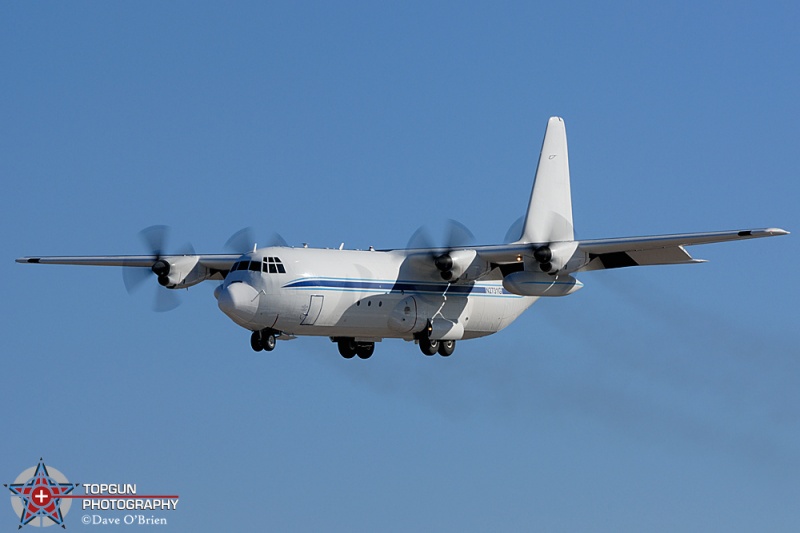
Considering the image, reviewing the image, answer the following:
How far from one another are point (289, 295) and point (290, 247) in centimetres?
146

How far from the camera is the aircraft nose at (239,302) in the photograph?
3197 centimetres

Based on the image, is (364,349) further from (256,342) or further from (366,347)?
(256,342)

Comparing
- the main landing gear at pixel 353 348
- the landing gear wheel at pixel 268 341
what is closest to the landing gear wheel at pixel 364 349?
the main landing gear at pixel 353 348

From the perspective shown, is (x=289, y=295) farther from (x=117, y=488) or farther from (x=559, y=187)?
(x=559, y=187)

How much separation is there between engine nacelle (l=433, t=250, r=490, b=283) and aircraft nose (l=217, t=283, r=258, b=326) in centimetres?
476

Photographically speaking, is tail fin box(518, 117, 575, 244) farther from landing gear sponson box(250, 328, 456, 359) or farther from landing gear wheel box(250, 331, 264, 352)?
landing gear wheel box(250, 331, 264, 352)

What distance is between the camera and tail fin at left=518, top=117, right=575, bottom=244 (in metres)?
38.4

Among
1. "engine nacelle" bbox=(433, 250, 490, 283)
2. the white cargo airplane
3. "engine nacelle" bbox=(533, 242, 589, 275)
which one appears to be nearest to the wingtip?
the white cargo airplane

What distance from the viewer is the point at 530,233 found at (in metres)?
38.3

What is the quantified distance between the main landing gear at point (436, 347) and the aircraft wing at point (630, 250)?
2.38m

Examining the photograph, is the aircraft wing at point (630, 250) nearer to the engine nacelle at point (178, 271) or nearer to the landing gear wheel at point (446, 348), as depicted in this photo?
the landing gear wheel at point (446, 348)

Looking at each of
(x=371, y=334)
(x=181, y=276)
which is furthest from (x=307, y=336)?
(x=181, y=276)

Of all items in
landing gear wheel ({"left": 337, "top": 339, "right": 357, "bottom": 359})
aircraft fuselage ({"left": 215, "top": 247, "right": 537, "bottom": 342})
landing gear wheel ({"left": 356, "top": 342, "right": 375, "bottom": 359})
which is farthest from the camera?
landing gear wheel ({"left": 356, "top": 342, "right": 375, "bottom": 359})

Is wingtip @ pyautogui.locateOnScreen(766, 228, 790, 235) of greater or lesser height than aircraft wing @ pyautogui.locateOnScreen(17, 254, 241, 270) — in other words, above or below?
below
